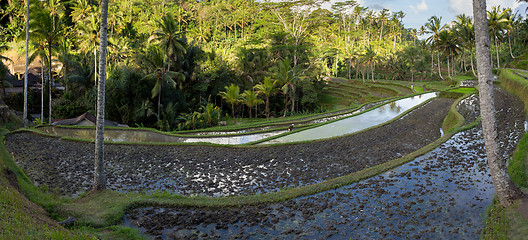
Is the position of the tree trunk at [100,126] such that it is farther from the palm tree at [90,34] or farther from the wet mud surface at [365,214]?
the palm tree at [90,34]

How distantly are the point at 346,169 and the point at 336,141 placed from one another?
4.38m

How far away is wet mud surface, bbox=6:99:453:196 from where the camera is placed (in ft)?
35.6

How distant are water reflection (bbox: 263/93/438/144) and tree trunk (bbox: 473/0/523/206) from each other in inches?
413

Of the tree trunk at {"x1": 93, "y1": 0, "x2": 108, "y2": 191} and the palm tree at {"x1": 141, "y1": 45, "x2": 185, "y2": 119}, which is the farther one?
the palm tree at {"x1": 141, "y1": 45, "x2": 185, "y2": 119}

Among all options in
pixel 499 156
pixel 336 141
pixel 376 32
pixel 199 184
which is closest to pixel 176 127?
pixel 336 141

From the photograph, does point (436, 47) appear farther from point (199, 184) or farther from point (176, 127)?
point (199, 184)

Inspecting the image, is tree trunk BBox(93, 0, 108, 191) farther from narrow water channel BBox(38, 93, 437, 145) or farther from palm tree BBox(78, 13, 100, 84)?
palm tree BBox(78, 13, 100, 84)

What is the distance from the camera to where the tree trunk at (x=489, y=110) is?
740 centimetres

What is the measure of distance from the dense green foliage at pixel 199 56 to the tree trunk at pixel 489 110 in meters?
24.0

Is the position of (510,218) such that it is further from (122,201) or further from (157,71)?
(157,71)

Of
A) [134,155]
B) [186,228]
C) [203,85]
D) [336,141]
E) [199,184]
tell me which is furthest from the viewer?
[203,85]

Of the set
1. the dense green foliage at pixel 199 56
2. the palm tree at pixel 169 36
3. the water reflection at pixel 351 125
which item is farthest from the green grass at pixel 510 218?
the palm tree at pixel 169 36

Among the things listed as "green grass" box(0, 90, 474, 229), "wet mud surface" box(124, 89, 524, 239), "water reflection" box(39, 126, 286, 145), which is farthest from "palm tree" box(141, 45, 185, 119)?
"wet mud surface" box(124, 89, 524, 239)

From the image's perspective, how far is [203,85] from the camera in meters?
34.9
